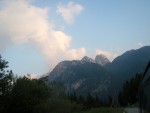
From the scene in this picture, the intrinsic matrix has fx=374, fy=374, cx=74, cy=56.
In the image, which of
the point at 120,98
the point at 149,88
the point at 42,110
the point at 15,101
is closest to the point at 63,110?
the point at 42,110

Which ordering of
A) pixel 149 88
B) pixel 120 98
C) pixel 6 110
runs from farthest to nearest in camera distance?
1. pixel 120 98
2. pixel 6 110
3. pixel 149 88

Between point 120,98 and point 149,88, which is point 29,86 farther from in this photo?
point 120,98

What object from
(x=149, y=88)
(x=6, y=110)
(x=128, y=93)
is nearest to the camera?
(x=149, y=88)

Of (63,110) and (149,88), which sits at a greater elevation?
(63,110)

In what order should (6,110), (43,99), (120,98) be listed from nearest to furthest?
(6,110), (43,99), (120,98)

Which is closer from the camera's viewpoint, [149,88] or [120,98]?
[149,88]

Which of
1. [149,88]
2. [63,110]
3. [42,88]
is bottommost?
[149,88]

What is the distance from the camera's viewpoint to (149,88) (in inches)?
426

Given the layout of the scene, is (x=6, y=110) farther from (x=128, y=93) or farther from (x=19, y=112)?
(x=128, y=93)

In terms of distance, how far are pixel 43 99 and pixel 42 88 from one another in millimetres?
1915

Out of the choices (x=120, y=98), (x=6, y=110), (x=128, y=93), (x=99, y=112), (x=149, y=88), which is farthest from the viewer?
(x=120, y=98)

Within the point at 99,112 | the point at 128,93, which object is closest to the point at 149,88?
the point at 99,112

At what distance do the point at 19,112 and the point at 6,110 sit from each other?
2361 millimetres

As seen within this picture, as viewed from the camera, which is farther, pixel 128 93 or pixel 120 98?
pixel 120 98
